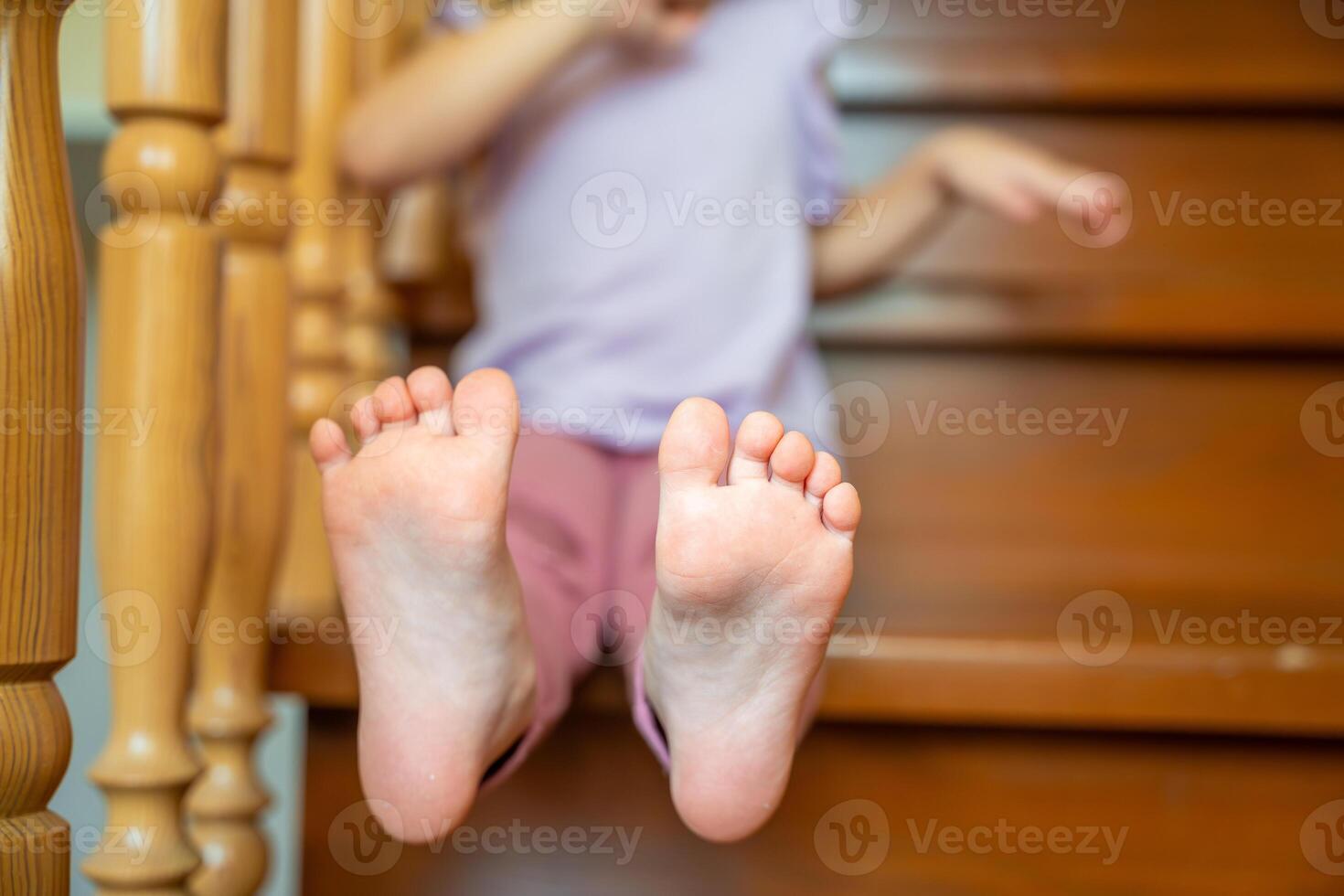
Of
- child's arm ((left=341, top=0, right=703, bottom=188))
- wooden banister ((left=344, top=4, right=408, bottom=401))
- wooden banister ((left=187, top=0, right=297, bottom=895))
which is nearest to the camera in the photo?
wooden banister ((left=187, top=0, right=297, bottom=895))

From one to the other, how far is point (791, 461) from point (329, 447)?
0.75ft

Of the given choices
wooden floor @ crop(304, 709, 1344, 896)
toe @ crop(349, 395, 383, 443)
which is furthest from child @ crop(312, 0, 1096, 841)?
wooden floor @ crop(304, 709, 1344, 896)

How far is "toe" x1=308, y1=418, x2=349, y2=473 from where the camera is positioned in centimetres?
63

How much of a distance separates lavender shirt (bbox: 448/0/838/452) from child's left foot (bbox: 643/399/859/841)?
0.36 meters

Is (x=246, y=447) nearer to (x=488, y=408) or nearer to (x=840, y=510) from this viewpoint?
(x=488, y=408)

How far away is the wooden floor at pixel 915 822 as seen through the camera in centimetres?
79

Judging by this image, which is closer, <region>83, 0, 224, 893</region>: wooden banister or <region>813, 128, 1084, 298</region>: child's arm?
<region>83, 0, 224, 893</region>: wooden banister

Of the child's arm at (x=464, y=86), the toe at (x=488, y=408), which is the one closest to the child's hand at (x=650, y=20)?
the child's arm at (x=464, y=86)

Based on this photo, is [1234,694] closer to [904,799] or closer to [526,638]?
[904,799]

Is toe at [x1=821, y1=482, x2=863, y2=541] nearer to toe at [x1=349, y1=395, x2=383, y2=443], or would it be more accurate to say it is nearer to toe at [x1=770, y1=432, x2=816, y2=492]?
toe at [x1=770, y1=432, x2=816, y2=492]

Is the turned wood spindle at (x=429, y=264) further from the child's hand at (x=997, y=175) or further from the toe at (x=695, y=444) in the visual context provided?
the toe at (x=695, y=444)

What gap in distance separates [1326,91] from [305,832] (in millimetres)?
1020

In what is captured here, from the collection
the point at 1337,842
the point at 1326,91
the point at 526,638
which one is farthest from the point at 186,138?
the point at 1326,91

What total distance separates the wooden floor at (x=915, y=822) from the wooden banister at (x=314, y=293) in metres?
0.17
